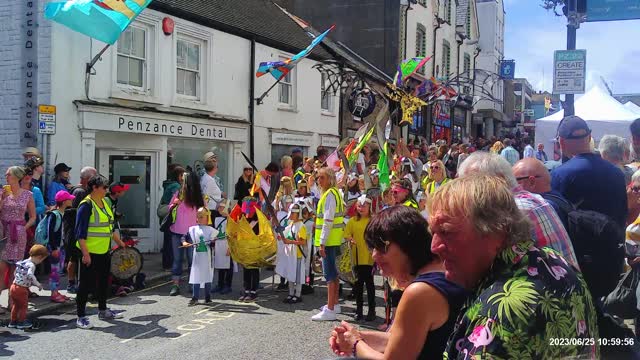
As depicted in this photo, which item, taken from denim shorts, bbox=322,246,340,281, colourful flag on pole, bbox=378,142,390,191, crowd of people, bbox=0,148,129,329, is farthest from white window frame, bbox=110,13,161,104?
denim shorts, bbox=322,246,340,281

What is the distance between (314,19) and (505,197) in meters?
23.8

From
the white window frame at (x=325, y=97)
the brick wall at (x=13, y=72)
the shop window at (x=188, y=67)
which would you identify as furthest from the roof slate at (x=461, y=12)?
the brick wall at (x=13, y=72)

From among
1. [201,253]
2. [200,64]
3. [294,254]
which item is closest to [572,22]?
[294,254]

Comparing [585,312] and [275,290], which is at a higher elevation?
[585,312]

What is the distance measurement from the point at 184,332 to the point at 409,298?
5.14 metres

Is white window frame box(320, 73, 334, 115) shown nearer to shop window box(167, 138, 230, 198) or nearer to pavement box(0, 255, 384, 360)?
shop window box(167, 138, 230, 198)

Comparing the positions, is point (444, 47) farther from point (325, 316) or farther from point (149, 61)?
point (325, 316)

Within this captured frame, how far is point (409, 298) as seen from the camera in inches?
82.3

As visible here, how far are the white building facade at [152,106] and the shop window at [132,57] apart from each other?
0.02 m

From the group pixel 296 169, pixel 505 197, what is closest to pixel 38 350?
pixel 505 197

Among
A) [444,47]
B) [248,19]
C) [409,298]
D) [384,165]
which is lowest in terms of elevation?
[409,298]

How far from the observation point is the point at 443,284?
2.11 meters

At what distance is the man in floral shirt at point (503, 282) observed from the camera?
5.27 ft

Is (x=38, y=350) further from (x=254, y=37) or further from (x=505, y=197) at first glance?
(x=254, y=37)
